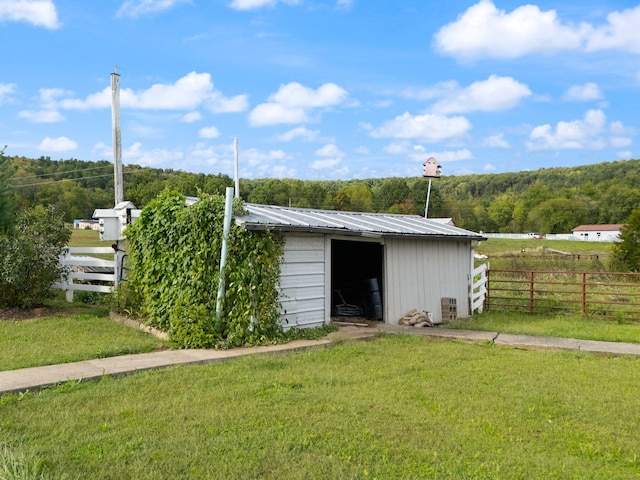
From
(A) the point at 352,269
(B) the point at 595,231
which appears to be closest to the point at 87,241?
(A) the point at 352,269

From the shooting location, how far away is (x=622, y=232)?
2630 cm

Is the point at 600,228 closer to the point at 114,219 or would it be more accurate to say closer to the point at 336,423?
the point at 114,219

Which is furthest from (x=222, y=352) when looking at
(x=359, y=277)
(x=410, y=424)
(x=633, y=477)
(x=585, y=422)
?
(x=359, y=277)

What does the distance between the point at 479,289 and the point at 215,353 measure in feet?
28.5

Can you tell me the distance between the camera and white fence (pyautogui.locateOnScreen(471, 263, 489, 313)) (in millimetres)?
14236

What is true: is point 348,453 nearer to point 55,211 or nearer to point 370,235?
point 370,235

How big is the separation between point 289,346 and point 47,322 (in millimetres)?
4799

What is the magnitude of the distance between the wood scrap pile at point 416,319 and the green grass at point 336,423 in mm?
4044

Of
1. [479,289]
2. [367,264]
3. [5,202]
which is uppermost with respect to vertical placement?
[5,202]

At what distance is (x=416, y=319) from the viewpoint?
11.8m

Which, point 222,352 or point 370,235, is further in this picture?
point 370,235

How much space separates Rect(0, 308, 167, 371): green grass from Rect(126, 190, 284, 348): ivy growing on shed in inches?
23.6

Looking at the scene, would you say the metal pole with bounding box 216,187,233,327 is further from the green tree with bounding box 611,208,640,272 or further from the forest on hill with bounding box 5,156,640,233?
the forest on hill with bounding box 5,156,640,233

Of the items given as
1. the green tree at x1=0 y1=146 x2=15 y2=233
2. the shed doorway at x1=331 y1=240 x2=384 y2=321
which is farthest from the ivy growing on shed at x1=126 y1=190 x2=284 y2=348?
the green tree at x1=0 y1=146 x2=15 y2=233
